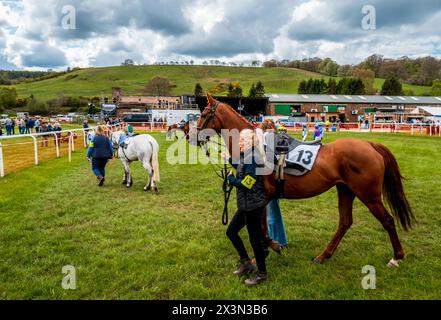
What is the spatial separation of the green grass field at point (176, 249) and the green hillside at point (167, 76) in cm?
8596

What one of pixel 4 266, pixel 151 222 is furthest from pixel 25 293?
pixel 151 222

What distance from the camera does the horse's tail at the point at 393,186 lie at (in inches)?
193

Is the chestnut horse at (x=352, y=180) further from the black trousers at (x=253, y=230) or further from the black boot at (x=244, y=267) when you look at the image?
the black boot at (x=244, y=267)

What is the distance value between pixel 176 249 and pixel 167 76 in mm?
125001

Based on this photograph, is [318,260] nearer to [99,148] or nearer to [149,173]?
[149,173]

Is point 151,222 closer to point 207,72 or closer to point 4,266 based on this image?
point 4,266

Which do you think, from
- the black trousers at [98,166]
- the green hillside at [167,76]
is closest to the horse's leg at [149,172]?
the black trousers at [98,166]

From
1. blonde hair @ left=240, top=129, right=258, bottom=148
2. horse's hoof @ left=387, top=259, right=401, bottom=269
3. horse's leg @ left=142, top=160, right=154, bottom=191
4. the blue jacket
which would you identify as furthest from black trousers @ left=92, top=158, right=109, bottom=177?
horse's hoof @ left=387, top=259, right=401, bottom=269

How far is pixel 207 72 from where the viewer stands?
132 metres

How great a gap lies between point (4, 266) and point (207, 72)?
435 ft

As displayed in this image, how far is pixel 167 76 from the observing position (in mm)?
123812

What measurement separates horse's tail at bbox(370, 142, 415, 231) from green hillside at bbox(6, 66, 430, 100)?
88140mm

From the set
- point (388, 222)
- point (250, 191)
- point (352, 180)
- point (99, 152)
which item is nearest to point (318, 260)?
point (388, 222)

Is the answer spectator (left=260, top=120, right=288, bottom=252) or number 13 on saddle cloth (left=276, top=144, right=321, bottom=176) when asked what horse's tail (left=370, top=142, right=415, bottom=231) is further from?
spectator (left=260, top=120, right=288, bottom=252)
